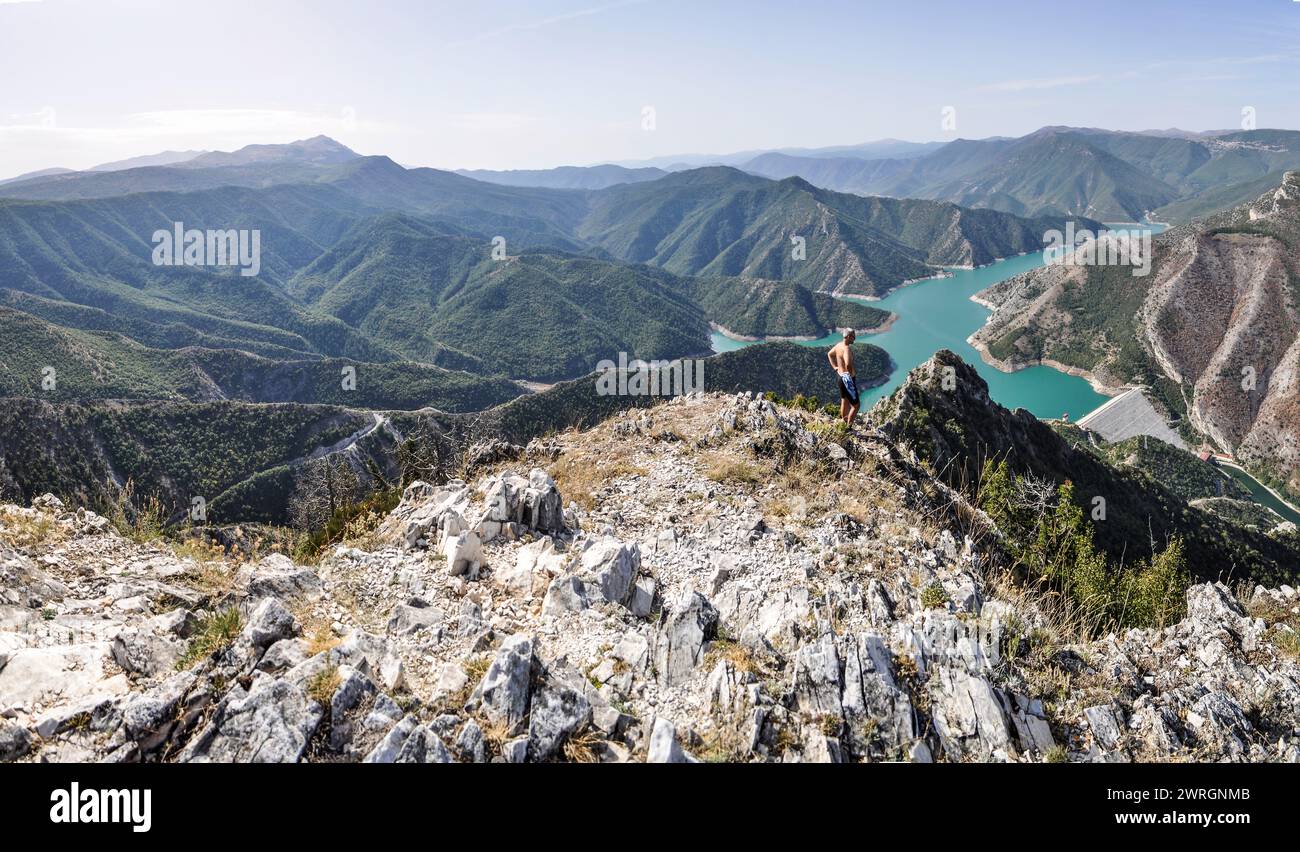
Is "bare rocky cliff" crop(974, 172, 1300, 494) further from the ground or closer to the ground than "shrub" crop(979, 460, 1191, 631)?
further from the ground

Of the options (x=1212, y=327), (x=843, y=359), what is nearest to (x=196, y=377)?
(x=843, y=359)

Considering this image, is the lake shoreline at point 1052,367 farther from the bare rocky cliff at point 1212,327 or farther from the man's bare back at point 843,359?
the man's bare back at point 843,359

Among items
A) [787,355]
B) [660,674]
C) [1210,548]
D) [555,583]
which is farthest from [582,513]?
[787,355]

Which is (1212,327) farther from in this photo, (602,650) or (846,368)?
(602,650)

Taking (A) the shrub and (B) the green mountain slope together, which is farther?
(B) the green mountain slope

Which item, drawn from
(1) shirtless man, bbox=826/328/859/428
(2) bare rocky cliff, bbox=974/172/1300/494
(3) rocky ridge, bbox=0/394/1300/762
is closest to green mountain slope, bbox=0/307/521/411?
(3) rocky ridge, bbox=0/394/1300/762

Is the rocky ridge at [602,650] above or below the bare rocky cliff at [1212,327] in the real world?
below

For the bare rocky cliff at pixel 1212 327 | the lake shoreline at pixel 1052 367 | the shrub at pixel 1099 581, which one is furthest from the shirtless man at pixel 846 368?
the lake shoreline at pixel 1052 367

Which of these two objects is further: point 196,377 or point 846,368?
point 196,377

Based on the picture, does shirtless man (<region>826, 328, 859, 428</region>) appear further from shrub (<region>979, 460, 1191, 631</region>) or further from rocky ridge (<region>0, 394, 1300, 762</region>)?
shrub (<region>979, 460, 1191, 631</region>)
